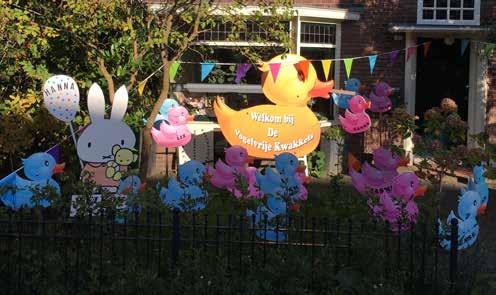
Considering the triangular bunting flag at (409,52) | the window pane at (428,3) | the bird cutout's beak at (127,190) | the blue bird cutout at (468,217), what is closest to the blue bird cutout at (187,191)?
the bird cutout's beak at (127,190)

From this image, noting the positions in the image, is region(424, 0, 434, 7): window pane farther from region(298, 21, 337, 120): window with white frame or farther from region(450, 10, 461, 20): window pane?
region(298, 21, 337, 120): window with white frame

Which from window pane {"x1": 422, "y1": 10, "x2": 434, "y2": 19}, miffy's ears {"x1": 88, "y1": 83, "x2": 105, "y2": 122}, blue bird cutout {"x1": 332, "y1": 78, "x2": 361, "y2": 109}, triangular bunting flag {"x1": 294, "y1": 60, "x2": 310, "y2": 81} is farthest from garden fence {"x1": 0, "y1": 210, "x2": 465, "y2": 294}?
window pane {"x1": 422, "y1": 10, "x2": 434, "y2": 19}

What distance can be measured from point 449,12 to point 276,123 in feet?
13.8

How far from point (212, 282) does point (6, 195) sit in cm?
277

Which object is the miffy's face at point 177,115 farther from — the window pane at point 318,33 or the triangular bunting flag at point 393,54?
the triangular bunting flag at point 393,54

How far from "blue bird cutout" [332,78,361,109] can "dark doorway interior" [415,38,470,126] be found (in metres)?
1.67

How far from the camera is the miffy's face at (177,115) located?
402 inches

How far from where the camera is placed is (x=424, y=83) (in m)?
12.9

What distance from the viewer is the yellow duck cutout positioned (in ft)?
31.0

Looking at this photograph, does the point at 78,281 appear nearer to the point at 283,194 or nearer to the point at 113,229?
the point at 113,229

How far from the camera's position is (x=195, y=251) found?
518 centimetres

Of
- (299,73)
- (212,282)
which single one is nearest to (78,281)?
(212,282)

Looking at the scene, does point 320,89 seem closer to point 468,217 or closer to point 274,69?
point 274,69

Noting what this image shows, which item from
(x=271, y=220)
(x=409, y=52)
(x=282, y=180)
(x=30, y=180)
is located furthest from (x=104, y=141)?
(x=409, y=52)
